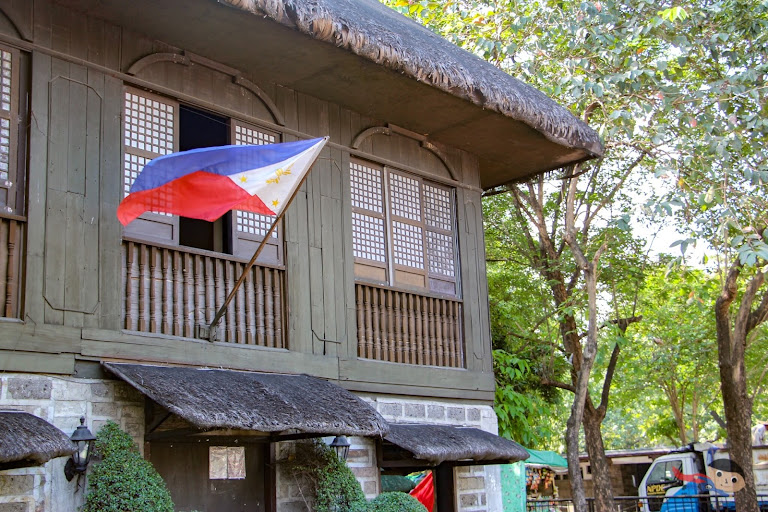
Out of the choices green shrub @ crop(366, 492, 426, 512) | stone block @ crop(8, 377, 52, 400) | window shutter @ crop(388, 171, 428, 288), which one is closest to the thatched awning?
stone block @ crop(8, 377, 52, 400)

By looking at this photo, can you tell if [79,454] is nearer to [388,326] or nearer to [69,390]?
[69,390]

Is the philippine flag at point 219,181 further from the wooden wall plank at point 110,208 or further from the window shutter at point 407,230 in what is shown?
the window shutter at point 407,230

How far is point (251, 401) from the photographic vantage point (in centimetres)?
691

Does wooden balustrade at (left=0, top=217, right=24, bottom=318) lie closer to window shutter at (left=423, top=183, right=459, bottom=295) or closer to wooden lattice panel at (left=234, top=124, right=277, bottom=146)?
wooden lattice panel at (left=234, top=124, right=277, bottom=146)

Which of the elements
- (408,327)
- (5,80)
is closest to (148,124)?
(5,80)

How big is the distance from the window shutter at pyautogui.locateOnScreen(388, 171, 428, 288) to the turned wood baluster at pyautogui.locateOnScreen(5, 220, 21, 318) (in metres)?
4.22

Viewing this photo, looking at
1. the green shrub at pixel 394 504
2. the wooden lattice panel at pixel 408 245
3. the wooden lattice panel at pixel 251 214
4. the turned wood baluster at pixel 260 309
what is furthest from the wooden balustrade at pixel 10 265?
the wooden lattice panel at pixel 408 245

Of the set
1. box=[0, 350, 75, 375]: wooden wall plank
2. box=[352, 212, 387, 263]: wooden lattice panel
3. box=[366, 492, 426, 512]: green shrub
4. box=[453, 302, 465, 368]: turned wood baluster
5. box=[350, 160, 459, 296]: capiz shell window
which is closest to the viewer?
box=[0, 350, 75, 375]: wooden wall plank

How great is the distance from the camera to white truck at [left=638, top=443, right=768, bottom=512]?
19938 mm

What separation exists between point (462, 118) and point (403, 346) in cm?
260

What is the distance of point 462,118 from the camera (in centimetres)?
1005

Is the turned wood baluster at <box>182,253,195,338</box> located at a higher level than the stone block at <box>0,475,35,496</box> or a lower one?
higher

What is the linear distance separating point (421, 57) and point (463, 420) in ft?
13.3

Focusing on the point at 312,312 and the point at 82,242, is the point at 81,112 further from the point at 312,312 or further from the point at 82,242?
the point at 312,312
